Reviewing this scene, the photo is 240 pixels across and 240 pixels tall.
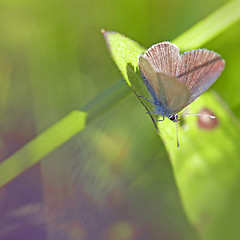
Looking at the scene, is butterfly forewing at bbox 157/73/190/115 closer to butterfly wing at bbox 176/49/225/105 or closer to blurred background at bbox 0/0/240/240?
butterfly wing at bbox 176/49/225/105

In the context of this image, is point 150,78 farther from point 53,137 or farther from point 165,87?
point 53,137

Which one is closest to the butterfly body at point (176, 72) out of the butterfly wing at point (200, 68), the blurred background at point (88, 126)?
the butterfly wing at point (200, 68)

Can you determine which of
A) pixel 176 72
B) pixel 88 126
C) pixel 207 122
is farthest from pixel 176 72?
pixel 88 126

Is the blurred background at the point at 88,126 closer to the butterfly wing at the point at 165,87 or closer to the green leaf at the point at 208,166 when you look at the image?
the green leaf at the point at 208,166

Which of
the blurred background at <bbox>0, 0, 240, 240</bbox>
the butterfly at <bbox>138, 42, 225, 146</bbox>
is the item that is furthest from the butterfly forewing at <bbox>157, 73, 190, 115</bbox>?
the blurred background at <bbox>0, 0, 240, 240</bbox>

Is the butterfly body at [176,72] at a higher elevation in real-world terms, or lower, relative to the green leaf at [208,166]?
higher

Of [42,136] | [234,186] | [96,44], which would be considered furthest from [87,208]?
[96,44]

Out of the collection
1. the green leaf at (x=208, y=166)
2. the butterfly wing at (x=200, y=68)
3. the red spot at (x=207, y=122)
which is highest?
the butterfly wing at (x=200, y=68)
